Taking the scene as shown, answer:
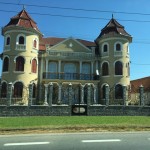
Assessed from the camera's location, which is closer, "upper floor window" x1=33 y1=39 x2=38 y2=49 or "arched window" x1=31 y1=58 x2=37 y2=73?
"arched window" x1=31 y1=58 x2=37 y2=73

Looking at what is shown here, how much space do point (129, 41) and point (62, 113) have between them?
18.0 m

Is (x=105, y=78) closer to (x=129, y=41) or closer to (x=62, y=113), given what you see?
(x=129, y=41)

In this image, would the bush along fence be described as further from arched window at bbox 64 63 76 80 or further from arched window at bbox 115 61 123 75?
arched window at bbox 64 63 76 80

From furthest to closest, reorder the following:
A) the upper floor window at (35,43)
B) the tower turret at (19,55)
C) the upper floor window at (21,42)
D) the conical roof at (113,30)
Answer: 1. the conical roof at (113,30)
2. the upper floor window at (35,43)
3. the upper floor window at (21,42)
4. the tower turret at (19,55)

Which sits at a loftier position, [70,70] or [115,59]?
[115,59]

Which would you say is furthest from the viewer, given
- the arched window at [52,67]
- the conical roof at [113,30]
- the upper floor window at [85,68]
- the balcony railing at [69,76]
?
the upper floor window at [85,68]

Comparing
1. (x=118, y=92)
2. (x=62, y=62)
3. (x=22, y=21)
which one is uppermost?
(x=22, y=21)

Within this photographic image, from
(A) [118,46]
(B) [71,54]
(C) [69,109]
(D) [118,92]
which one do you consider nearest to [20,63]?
(B) [71,54]

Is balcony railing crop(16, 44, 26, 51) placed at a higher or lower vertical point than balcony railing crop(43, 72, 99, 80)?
higher

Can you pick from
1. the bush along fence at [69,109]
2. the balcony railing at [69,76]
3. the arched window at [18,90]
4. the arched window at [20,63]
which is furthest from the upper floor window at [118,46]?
the arched window at [18,90]

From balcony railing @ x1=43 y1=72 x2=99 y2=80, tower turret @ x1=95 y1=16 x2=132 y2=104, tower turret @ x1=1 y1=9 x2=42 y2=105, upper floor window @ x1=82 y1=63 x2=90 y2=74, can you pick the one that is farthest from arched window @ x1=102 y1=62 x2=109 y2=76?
tower turret @ x1=1 y1=9 x2=42 y2=105

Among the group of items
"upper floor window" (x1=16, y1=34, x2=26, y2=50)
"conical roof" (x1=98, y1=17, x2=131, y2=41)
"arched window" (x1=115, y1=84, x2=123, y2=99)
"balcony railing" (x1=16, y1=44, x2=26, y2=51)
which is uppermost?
"conical roof" (x1=98, y1=17, x2=131, y2=41)

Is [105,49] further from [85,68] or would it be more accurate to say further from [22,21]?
[22,21]

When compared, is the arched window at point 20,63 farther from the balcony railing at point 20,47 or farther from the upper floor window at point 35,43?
the upper floor window at point 35,43
